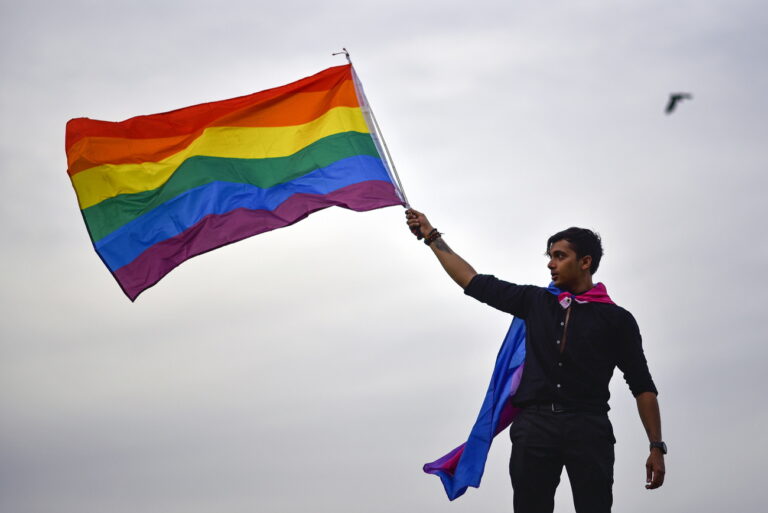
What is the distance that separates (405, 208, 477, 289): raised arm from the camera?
23.4 feet

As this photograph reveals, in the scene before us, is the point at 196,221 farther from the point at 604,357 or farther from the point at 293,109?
the point at 604,357

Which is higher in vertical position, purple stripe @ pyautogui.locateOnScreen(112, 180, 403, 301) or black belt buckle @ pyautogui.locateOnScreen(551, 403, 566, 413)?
purple stripe @ pyautogui.locateOnScreen(112, 180, 403, 301)

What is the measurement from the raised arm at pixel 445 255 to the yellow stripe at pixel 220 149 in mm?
2342

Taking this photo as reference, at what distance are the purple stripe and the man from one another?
2.23 meters

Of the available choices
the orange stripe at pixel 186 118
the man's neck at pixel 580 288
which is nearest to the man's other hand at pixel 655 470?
the man's neck at pixel 580 288

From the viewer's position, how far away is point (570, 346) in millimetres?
6660

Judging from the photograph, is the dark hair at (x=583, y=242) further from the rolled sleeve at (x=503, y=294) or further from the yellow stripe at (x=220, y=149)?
the yellow stripe at (x=220, y=149)

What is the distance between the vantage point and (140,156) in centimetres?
981

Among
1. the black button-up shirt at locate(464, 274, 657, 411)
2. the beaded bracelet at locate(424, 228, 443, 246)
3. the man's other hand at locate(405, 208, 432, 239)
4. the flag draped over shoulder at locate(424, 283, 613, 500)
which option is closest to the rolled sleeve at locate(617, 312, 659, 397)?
the black button-up shirt at locate(464, 274, 657, 411)

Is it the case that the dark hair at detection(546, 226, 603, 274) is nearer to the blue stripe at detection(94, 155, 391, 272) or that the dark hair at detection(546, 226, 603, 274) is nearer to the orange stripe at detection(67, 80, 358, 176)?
the blue stripe at detection(94, 155, 391, 272)

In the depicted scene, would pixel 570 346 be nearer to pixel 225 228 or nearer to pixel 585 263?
pixel 585 263

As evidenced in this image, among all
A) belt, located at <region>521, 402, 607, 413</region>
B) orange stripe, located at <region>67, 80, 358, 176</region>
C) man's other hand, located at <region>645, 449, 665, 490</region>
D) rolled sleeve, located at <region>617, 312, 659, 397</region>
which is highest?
orange stripe, located at <region>67, 80, 358, 176</region>

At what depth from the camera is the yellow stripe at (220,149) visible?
9648mm

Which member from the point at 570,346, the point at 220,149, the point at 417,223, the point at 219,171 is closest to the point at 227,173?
the point at 219,171
